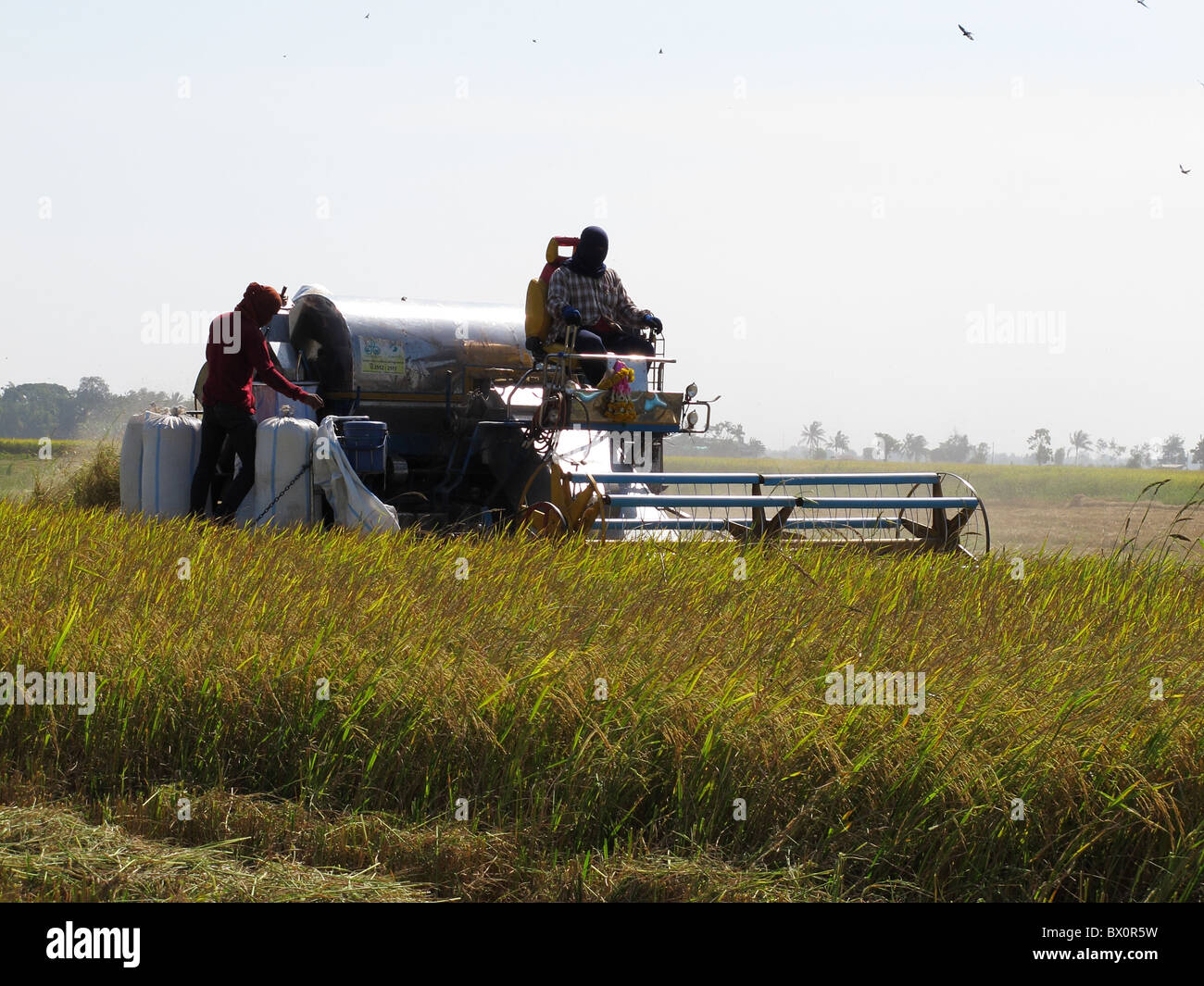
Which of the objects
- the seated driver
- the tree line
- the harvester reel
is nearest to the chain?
the seated driver

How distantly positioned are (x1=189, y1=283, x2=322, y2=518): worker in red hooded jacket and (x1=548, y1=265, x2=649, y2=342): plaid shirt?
7.65 ft

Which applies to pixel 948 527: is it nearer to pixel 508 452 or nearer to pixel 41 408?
pixel 508 452

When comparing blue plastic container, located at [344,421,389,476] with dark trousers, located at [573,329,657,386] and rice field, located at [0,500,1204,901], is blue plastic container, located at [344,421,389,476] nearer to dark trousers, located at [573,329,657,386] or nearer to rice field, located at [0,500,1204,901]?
dark trousers, located at [573,329,657,386]

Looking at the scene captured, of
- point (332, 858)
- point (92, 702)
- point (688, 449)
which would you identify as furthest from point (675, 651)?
point (688, 449)

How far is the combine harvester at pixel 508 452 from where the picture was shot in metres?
9.52

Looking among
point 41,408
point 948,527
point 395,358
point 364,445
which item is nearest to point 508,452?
point 364,445

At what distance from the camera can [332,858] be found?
14.1ft

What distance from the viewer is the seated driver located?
37.2 ft

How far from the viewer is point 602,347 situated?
11.2 metres

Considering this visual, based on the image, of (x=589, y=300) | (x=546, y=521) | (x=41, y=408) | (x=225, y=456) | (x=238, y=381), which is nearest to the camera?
(x=546, y=521)

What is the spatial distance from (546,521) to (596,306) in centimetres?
315

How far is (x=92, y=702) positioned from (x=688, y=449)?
138485 mm

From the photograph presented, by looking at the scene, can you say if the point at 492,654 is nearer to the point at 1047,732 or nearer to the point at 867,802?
the point at 867,802
